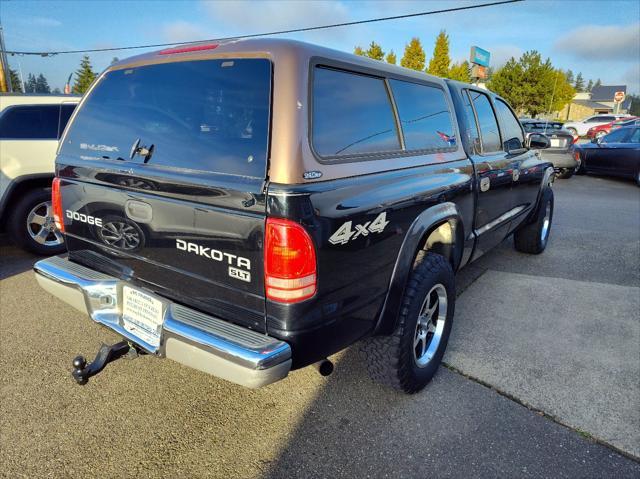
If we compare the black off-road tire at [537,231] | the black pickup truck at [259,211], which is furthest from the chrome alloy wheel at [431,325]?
the black off-road tire at [537,231]

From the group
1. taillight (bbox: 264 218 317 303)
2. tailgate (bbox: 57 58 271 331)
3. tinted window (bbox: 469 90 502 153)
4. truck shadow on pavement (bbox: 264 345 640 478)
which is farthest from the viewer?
tinted window (bbox: 469 90 502 153)

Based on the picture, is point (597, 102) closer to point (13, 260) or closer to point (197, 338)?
point (13, 260)

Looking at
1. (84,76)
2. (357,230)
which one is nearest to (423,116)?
(357,230)

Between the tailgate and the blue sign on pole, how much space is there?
22.8 meters

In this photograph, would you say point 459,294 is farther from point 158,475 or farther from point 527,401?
point 158,475

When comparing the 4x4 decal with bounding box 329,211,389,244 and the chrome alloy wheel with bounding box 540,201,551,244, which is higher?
the 4x4 decal with bounding box 329,211,389,244

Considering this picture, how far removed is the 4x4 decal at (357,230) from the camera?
187 centimetres

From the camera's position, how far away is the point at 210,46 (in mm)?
2176

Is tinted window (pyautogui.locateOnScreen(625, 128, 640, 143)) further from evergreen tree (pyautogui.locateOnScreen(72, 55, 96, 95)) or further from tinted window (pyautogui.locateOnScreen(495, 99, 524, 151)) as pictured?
evergreen tree (pyautogui.locateOnScreen(72, 55, 96, 95))

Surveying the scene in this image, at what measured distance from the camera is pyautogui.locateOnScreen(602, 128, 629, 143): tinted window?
11.7m

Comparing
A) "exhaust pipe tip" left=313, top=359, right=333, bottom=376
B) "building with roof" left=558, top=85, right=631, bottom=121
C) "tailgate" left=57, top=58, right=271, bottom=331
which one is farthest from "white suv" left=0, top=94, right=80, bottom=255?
"building with roof" left=558, top=85, right=631, bottom=121

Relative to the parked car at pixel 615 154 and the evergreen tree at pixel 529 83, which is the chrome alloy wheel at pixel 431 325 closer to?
the parked car at pixel 615 154

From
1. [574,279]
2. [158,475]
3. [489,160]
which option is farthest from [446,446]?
[574,279]

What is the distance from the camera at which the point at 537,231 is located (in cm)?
521
